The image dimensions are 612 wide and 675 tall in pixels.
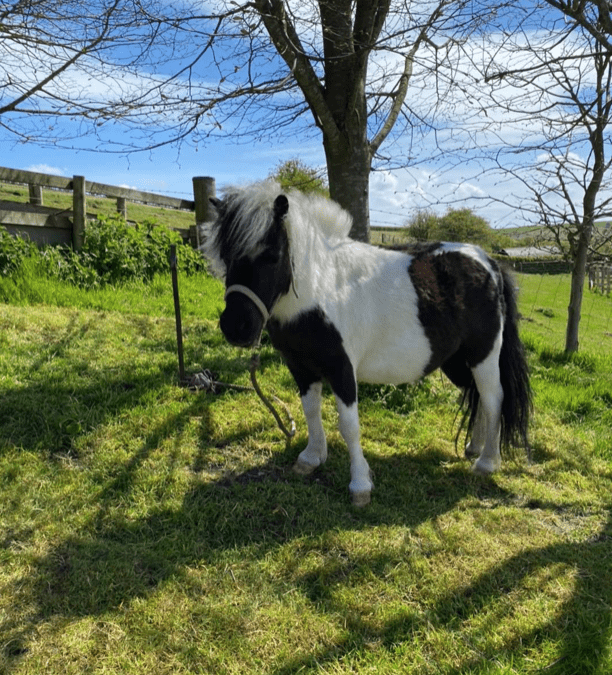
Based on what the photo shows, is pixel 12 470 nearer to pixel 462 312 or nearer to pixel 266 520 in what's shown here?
pixel 266 520

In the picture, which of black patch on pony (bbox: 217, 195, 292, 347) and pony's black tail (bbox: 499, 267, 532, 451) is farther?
pony's black tail (bbox: 499, 267, 532, 451)

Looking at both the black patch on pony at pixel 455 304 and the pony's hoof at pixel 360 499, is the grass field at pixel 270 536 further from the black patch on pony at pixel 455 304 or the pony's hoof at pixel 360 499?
the black patch on pony at pixel 455 304

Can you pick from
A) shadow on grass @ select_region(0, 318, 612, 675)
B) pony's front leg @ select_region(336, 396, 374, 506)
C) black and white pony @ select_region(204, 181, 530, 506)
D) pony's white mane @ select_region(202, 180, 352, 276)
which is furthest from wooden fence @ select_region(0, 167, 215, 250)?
pony's front leg @ select_region(336, 396, 374, 506)

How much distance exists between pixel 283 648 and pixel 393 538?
3.30 ft

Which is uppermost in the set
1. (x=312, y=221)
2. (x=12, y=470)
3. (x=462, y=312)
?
(x=312, y=221)

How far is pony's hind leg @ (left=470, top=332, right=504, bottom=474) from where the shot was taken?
3746 mm

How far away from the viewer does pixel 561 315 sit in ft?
46.2

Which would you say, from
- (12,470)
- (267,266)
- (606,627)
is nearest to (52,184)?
(12,470)

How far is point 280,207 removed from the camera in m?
2.76

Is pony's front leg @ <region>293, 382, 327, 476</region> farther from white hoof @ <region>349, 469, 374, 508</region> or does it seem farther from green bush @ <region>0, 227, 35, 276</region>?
green bush @ <region>0, 227, 35, 276</region>

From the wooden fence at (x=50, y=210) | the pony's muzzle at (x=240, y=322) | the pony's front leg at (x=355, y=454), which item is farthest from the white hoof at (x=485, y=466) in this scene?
the wooden fence at (x=50, y=210)

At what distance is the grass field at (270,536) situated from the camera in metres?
2.22

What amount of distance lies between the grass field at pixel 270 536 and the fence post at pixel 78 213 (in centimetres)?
313

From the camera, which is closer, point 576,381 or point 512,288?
point 512,288
